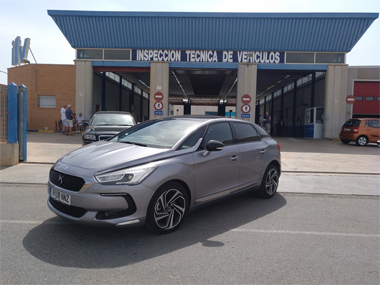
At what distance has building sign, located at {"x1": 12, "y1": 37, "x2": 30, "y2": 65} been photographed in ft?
70.0

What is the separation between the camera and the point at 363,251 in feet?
11.8

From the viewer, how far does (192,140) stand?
4.41 metres

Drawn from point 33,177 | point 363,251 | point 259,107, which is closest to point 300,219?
point 363,251

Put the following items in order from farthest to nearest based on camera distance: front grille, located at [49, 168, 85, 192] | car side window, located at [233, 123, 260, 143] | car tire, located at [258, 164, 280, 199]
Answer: car tire, located at [258, 164, 280, 199], car side window, located at [233, 123, 260, 143], front grille, located at [49, 168, 85, 192]

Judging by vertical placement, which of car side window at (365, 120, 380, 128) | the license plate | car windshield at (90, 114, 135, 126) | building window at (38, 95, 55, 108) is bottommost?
the license plate

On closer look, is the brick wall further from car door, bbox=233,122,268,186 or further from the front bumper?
the front bumper

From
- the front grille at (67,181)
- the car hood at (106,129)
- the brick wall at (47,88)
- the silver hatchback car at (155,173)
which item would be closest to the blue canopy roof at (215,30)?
the brick wall at (47,88)

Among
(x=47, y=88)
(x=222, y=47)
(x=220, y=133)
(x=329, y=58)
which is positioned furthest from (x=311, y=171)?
(x=47, y=88)

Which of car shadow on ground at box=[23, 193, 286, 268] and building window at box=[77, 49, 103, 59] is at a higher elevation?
building window at box=[77, 49, 103, 59]

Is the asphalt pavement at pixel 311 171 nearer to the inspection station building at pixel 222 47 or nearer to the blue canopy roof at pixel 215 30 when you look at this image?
the inspection station building at pixel 222 47

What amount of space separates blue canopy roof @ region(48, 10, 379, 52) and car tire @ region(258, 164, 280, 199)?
15.6 meters

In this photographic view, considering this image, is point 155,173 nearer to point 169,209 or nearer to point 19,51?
point 169,209

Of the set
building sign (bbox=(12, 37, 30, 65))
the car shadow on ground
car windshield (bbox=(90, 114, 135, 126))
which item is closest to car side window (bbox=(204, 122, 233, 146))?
the car shadow on ground

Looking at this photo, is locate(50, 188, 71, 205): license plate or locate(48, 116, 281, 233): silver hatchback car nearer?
locate(48, 116, 281, 233): silver hatchback car
